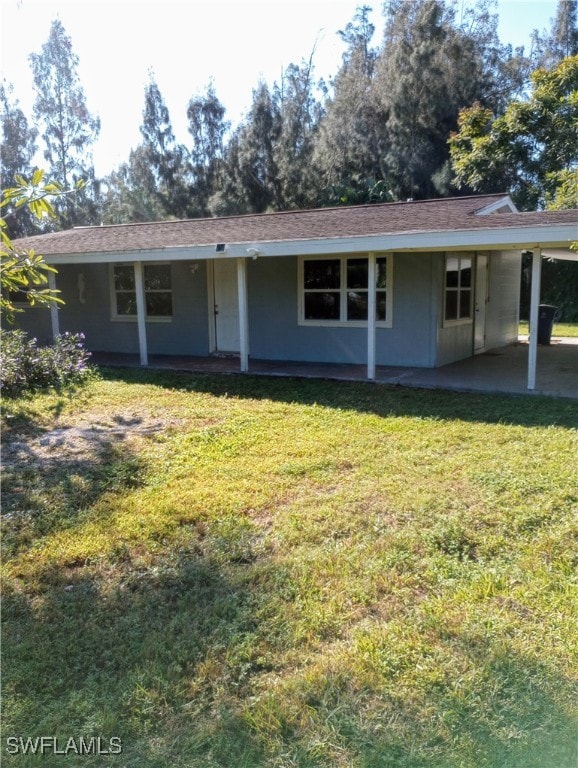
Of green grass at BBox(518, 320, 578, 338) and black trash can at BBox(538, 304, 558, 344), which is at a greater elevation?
black trash can at BBox(538, 304, 558, 344)

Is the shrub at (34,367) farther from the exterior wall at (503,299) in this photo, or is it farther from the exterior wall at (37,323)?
the exterior wall at (503,299)

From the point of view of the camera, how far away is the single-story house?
9.43 m

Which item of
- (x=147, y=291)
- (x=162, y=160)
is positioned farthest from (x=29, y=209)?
(x=162, y=160)

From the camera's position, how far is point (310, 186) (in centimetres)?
3167

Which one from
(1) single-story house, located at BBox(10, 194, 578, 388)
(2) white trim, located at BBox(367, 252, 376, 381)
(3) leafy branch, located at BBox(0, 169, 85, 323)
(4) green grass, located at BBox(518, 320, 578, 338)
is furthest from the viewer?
(4) green grass, located at BBox(518, 320, 578, 338)

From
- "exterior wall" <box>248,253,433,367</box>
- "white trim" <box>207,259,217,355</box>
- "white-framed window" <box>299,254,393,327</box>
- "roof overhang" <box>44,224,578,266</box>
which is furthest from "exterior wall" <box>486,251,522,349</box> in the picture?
"white trim" <box>207,259,217,355</box>

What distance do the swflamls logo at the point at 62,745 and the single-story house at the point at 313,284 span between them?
281 inches

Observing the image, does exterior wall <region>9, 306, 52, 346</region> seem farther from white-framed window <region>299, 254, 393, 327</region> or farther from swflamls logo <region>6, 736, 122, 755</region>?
swflamls logo <region>6, 736, 122, 755</region>

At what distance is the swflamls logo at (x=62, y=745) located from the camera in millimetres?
2451

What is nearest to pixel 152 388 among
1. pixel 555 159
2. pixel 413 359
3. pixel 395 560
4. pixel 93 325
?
pixel 413 359

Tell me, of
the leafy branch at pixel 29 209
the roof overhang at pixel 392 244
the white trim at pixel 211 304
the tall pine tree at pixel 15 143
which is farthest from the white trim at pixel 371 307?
the tall pine tree at pixel 15 143

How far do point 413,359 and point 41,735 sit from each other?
9114 mm

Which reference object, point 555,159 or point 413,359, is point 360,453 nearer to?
point 413,359

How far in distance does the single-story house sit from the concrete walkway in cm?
36
